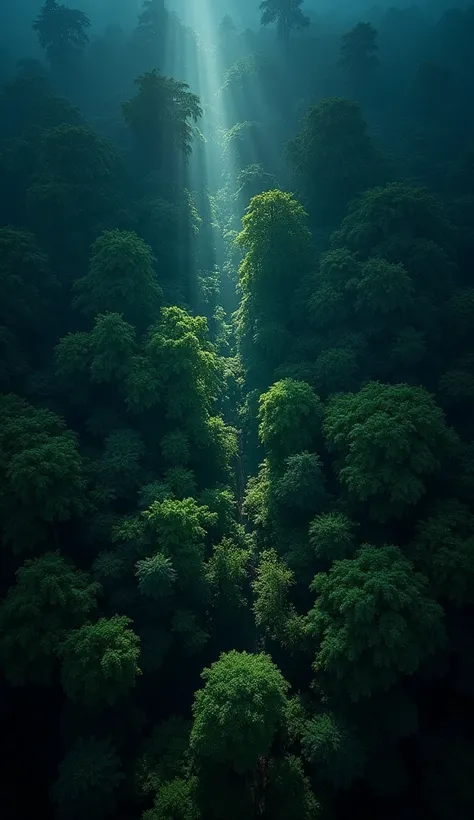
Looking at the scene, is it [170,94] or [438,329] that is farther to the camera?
[170,94]

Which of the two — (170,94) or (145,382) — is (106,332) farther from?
(170,94)

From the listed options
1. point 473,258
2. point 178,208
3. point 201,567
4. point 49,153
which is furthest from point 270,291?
point 201,567

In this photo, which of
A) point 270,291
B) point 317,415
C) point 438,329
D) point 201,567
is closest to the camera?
point 201,567

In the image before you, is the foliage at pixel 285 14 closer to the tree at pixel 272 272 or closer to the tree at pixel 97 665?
the tree at pixel 272 272

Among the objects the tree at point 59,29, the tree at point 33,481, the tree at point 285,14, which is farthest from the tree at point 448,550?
the tree at point 285,14

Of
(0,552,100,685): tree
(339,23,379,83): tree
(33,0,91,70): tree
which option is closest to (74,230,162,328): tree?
(0,552,100,685): tree

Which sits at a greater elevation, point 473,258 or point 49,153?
point 49,153

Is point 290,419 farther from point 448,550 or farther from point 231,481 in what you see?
point 448,550
